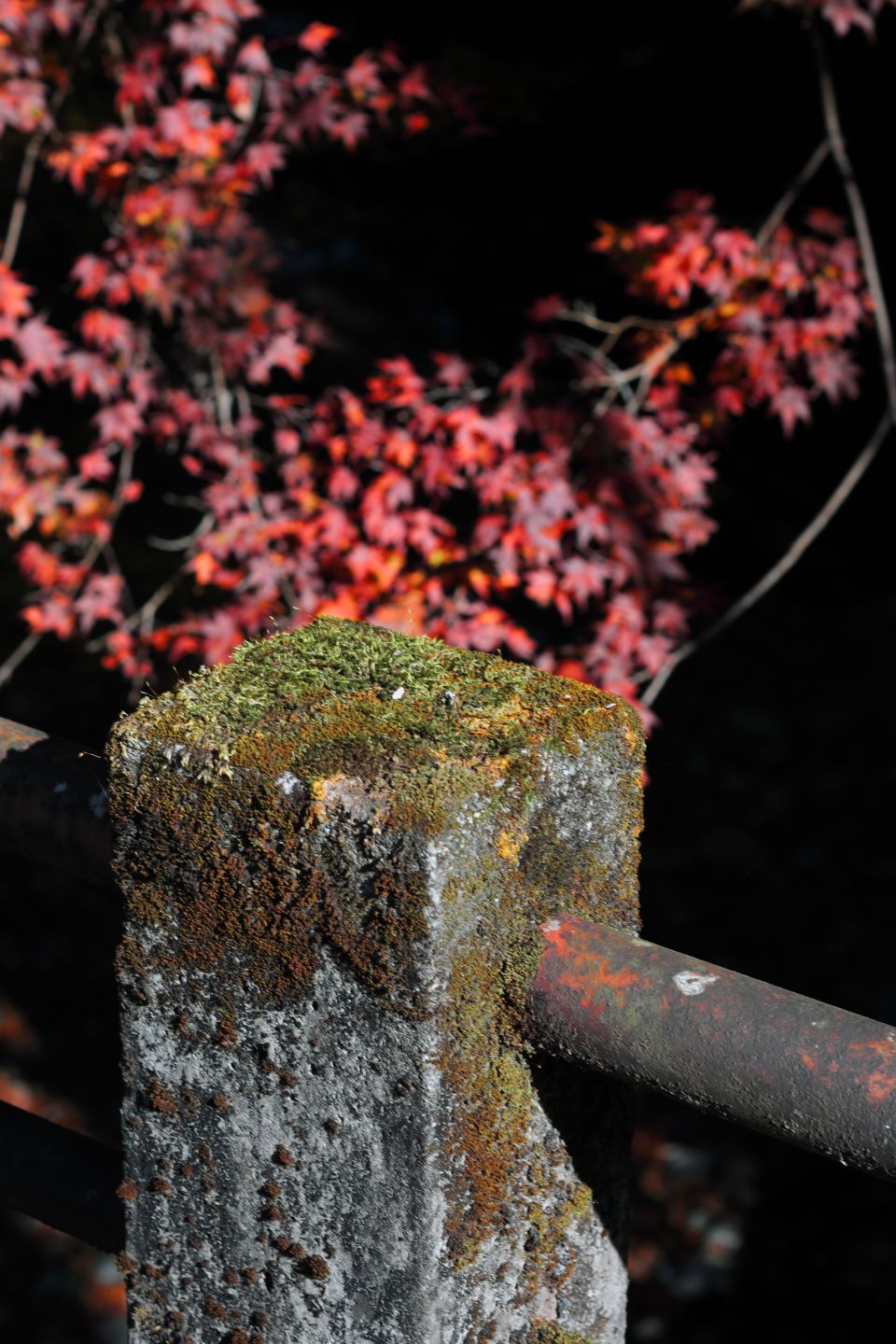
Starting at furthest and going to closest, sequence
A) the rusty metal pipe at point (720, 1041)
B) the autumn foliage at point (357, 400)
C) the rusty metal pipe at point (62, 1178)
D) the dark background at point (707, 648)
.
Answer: the dark background at point (707, 648), the autumn foliage at point (357, 400), the rusty metal pipe at point (62, 1178), the rusty metal pipe at point (720, 1041)

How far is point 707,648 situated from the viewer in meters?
6.58

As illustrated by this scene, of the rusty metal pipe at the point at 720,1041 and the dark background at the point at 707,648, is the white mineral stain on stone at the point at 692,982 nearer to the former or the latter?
the rusty metal pipe at the point at 720,1041

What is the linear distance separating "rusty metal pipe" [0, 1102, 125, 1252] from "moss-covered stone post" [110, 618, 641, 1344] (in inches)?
5.3

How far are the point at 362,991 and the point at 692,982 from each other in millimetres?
268

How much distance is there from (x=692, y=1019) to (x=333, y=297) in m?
7.65

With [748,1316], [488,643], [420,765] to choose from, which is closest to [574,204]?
Result: [488,643]

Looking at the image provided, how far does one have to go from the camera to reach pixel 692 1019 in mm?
1081

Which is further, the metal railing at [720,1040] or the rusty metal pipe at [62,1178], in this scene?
the rusty metal pipe at [62,1178]

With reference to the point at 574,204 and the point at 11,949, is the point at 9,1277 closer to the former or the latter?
the point at 11,949

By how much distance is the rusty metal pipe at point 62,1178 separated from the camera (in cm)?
144

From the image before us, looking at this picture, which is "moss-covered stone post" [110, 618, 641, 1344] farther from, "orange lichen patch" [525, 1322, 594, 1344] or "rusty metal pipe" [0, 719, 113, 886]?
"rusty metal pipe" [0, 719, 113, 886]

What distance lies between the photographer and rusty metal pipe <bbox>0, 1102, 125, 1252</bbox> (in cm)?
144

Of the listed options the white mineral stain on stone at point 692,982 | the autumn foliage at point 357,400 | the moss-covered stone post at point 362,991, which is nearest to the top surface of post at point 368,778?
the moss-covered stone post at point 362,991

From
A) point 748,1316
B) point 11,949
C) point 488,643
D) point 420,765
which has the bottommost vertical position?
point 11,949
